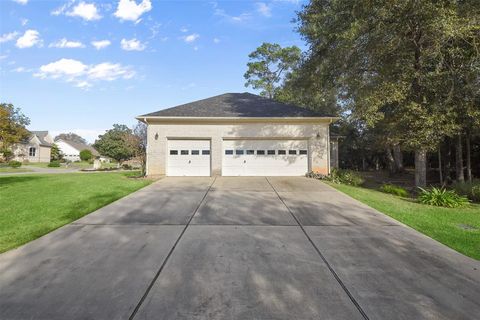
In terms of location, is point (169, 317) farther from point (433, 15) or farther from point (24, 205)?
point (433, 15)

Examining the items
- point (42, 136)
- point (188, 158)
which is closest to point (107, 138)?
point (42, 136)

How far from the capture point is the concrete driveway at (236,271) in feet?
11.5

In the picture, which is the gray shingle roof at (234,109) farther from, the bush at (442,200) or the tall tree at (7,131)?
the tall tree at (7,131)

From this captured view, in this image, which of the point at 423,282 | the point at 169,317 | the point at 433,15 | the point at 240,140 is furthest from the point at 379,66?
the point at 169,317

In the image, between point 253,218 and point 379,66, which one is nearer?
point 253,218

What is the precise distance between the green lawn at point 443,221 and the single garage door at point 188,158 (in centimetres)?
838

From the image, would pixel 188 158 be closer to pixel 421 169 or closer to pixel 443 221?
pixel 421 169

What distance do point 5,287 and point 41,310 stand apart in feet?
3.17

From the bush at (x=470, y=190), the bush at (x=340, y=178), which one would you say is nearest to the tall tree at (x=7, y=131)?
the bush at (x=340, y=178)

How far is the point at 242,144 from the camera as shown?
17.2 m

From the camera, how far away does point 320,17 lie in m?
14.3

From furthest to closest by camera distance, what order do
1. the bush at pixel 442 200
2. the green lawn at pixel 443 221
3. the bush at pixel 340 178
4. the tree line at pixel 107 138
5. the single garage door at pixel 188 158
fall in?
the tree line at pixel 107 138, the single garage door at pixel 188 158, the bush at pixel 340 178, the bush at pixel 442 200, the green lawn at pixel 443 221

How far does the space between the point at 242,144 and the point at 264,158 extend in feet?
4.67

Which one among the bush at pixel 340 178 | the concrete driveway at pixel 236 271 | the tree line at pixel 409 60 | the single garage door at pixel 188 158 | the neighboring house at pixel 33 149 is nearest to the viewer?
the concrete driveway at pixel 236 271
